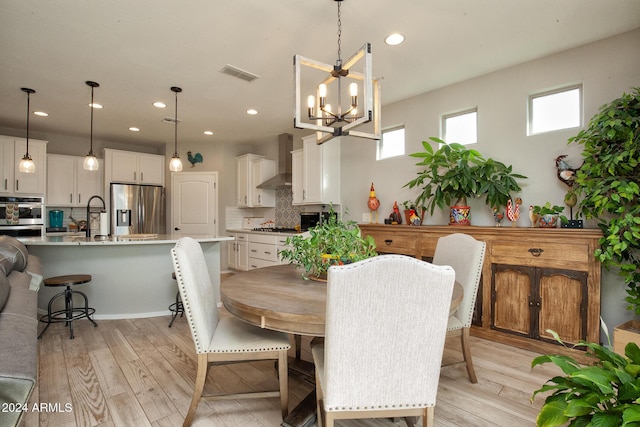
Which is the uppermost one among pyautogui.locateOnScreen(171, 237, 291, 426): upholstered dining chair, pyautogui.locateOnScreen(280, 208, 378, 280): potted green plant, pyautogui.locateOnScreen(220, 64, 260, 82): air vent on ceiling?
pyautogui.locateOnScreen(220, 64, 260, 82): air vent on ceiling

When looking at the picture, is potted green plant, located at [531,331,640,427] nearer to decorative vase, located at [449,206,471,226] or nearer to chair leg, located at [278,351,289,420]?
chair leg, located at [278,351,289,420]

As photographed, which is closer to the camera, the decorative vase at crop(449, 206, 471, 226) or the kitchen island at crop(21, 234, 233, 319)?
the decorative vase at crop(449, 206, 471, 226)

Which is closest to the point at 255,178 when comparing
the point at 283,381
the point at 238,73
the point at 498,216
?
the point at 238,73

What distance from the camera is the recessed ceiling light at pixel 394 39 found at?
8.39 feet

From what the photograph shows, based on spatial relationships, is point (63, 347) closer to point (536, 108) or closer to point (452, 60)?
point (452, 60)

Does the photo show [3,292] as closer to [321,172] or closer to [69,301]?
[69,301]

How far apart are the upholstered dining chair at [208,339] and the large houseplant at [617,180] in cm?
229

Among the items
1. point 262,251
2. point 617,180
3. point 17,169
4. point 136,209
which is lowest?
point 262,251

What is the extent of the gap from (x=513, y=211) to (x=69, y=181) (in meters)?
6.72

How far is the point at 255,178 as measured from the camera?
6.17m

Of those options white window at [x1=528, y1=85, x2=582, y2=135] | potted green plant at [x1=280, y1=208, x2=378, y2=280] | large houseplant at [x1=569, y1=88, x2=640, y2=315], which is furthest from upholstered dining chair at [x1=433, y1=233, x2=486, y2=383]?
white window at [x1=528, y1=85, x2=582, y2=135]

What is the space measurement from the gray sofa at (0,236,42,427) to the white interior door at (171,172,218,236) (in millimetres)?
4385

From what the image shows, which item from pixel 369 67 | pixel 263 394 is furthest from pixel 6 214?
pixel 369 67

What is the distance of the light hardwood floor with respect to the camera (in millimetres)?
1771
